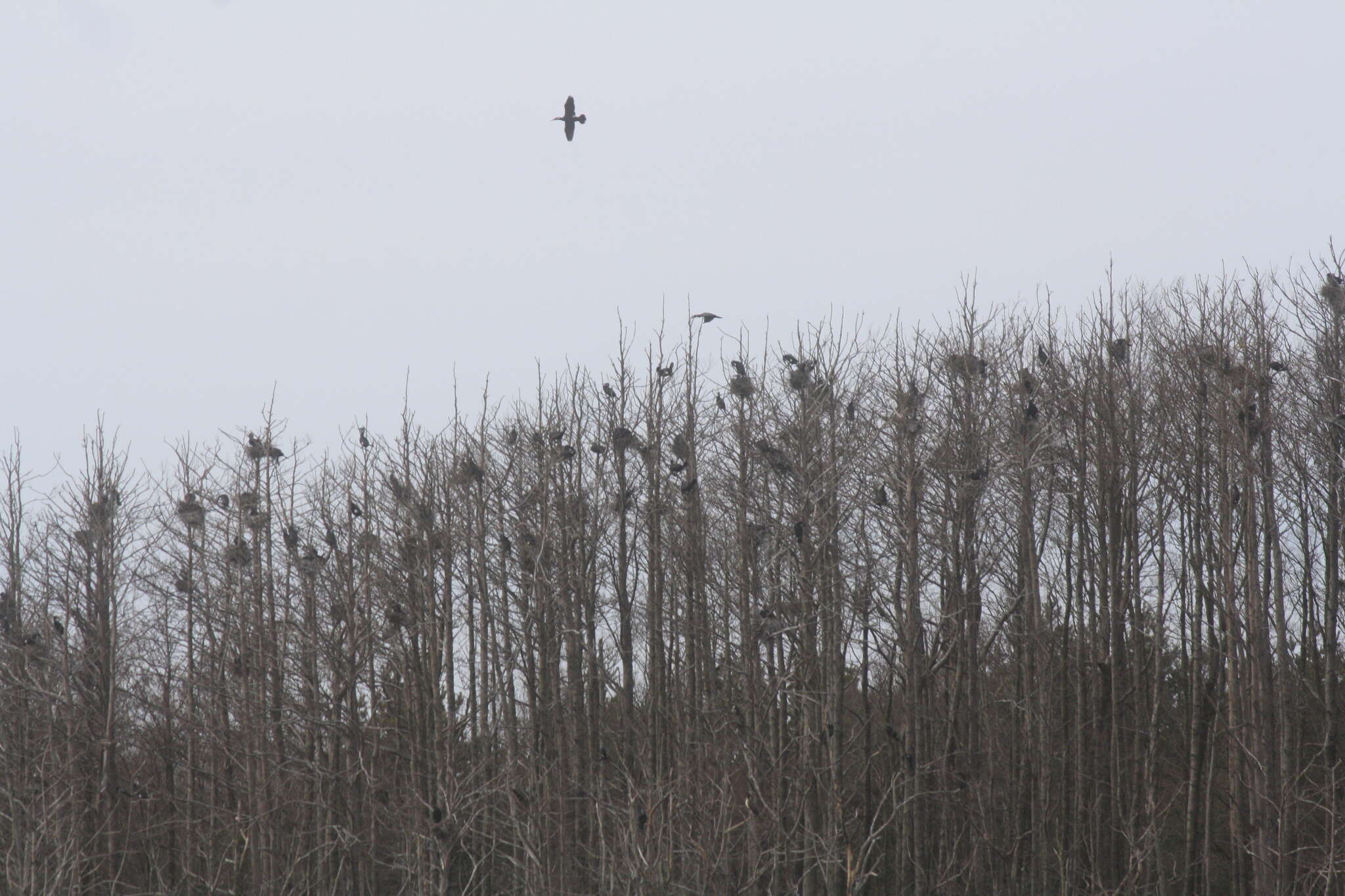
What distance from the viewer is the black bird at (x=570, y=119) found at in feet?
50.8

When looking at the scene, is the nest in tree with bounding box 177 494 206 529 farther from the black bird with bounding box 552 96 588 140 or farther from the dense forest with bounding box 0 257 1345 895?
the black bird with bounding box 552 96 588 140

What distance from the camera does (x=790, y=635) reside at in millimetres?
20625

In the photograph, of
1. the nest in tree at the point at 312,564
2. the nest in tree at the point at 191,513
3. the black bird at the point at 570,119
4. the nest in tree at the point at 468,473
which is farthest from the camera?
the nest in tree at the point at 191,513

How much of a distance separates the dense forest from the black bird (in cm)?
594

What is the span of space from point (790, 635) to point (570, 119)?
8.69 metres

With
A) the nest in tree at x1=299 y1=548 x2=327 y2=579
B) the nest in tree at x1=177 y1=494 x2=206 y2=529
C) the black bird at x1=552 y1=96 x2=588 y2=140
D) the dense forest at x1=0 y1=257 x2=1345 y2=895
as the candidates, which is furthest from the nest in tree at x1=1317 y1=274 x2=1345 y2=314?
the nest in tree at x1=177 y1=494 x2=206 y2=529

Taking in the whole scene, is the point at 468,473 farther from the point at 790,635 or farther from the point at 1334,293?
the point at 1334,293

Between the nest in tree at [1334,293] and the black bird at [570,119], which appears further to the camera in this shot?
the nest in tree at [1334,293]

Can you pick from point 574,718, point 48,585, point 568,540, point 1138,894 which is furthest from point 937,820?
point 48,585

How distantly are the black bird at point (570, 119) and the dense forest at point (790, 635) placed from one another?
5938 millimetres

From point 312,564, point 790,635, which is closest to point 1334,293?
point 790,635

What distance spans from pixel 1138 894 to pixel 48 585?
60.9 ft

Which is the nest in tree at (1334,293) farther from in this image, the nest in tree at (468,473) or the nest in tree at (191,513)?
the nest in tree at (191,513)

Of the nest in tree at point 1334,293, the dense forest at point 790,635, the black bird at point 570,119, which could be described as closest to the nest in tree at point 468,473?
the dense forest at point 790,635
